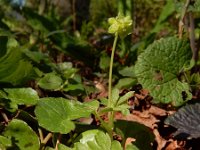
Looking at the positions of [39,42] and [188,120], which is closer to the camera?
[188,120]

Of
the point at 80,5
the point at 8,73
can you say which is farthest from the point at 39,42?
the point at 80,5

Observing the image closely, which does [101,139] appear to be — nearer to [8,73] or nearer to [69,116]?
[69,116]

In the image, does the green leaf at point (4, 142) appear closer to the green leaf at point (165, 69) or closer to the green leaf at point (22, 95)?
the green leaf at point (22, 95)

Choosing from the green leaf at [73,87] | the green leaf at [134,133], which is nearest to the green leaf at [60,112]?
the green leaf at [134,133]

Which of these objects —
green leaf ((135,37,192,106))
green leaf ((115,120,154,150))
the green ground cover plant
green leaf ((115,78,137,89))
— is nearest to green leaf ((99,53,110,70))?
the green ground cover plant

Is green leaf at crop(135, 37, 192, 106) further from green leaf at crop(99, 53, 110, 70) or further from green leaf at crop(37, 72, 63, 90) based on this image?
green leaf at crop(99, 53, 110, 70)

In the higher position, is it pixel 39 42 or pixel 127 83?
pixel 39 42

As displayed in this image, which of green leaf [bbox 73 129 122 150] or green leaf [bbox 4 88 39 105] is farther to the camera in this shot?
green leaf [bbox 4 88 39 105]
